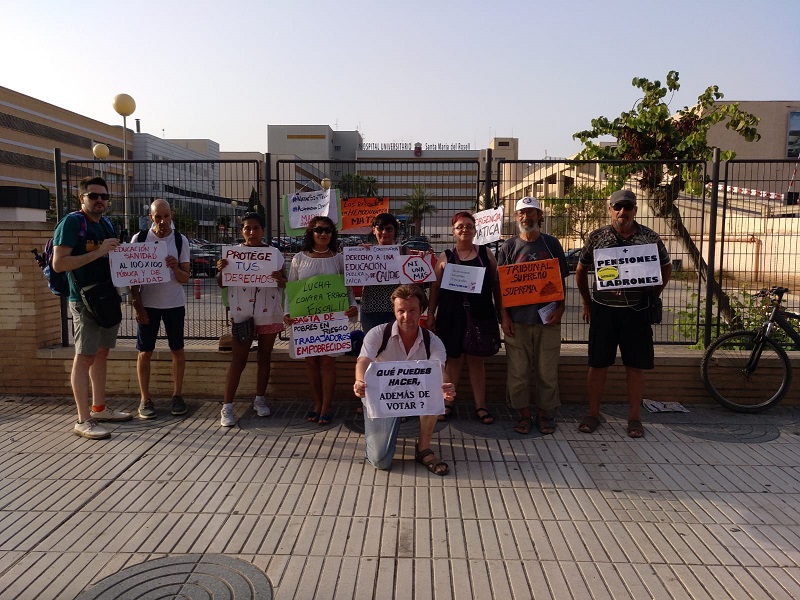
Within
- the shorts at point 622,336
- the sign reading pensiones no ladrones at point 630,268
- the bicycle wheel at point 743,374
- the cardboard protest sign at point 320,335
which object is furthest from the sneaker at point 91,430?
the bicycle wheel at point 743,374

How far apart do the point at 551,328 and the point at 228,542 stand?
3.27 meters

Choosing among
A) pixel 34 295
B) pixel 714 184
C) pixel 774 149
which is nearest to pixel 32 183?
pixel 34 295

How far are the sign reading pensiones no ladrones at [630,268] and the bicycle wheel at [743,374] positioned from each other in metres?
1.36

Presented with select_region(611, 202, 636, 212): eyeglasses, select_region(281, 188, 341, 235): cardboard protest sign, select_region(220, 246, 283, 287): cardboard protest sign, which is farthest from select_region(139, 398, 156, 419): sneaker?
select_region(611, 202, 636, 212): eyeglasses

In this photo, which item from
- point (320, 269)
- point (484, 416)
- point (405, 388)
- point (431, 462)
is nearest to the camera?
point (405, 388)

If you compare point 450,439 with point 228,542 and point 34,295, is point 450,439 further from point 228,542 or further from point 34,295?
point 34,295

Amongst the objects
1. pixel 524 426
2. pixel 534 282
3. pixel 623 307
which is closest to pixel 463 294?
pixel 534 282

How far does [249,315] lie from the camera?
564 centimetres

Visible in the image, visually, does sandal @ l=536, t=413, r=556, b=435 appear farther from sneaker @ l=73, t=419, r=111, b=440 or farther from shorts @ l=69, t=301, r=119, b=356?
shorts @ l=69, t=301, r=119, b=356

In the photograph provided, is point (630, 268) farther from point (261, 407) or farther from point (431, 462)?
point (261, 407)

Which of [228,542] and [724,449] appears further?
[724,449]

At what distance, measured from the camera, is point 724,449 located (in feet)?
16.7

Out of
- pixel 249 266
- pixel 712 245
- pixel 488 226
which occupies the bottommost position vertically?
pixel 249 266

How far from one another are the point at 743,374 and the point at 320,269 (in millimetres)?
4415
